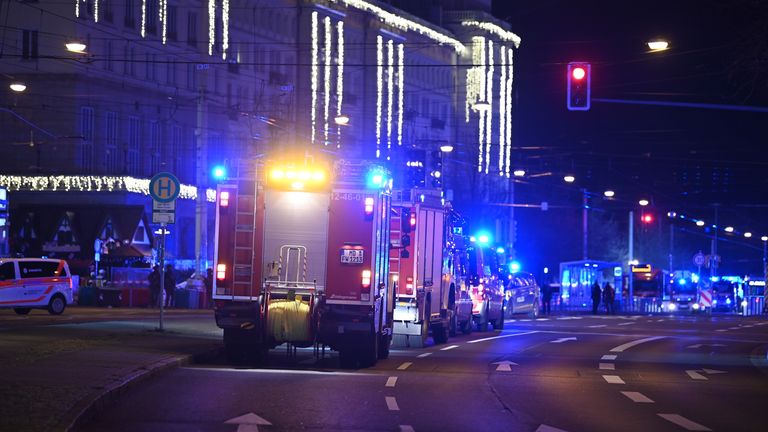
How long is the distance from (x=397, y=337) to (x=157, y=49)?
52.1 m

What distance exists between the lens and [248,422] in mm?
15047

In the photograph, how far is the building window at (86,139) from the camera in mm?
74562

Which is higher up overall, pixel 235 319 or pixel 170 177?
pixel 170 177

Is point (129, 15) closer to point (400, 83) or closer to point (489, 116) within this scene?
point (400, 83)

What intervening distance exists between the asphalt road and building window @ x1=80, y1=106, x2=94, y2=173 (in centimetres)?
4788

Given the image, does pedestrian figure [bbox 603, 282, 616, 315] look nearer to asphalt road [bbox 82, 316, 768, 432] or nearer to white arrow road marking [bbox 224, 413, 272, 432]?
asphalt road [bbox 82, 316, 768, 432]

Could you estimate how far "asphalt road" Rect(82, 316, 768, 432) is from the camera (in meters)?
15.5

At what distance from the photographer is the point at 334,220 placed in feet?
77.8

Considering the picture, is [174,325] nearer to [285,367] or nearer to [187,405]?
[285,367]

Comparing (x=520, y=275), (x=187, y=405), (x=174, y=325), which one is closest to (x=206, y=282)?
(x=520, y=275)

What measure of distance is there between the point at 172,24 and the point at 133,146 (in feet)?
29.7

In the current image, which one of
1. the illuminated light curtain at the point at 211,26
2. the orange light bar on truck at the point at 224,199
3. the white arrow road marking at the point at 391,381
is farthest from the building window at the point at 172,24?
the white arrow road marking at the point at 391,381

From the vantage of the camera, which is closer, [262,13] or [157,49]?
[157,49]

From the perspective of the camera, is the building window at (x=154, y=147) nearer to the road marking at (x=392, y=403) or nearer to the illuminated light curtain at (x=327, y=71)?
the illuminated light curtain at (x=327, y=71)
